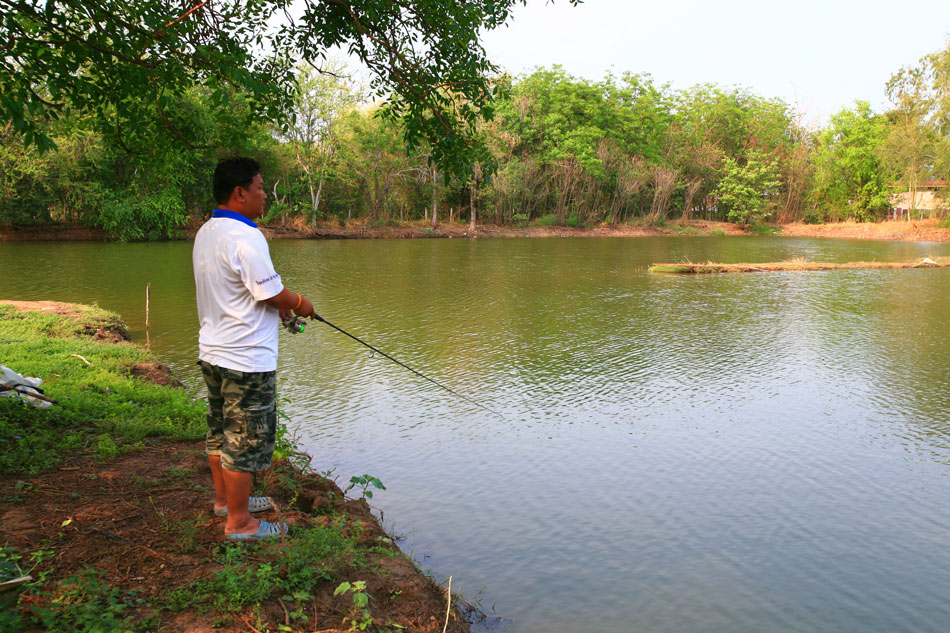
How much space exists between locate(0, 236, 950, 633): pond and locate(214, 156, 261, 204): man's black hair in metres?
2.96

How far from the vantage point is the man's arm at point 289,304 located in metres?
3.49

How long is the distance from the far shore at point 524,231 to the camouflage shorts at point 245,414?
3717cm

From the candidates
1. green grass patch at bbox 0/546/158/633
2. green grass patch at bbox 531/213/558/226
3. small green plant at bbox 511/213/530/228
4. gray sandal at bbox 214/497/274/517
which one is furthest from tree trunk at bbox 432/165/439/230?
green grass patch at bbox 0/546/158/633

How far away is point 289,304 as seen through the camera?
11.6 feet

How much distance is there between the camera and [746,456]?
24.0 feet

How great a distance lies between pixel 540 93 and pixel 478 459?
165 ft

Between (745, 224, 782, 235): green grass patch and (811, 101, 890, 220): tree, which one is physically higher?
(811, 101, 890, 220): tree

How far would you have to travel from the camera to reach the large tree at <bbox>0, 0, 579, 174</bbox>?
5.13 meters

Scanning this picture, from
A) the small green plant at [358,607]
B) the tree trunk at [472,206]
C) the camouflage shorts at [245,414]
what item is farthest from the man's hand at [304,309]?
the tree trunk at [472,206]

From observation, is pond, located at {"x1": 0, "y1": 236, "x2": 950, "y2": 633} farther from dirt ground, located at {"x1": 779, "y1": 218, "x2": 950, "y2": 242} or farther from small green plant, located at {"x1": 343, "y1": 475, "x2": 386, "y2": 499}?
dirt ground, located at {"x1": 779, "y1": 218, "x2": 950, "y2": 242}

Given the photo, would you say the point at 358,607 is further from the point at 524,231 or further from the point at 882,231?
the point at 882,231

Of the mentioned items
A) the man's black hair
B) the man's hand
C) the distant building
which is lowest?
the man's hand

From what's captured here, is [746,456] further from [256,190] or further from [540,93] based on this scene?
[540,93]

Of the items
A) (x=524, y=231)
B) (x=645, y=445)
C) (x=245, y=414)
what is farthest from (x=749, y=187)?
(x=245, y=414)
